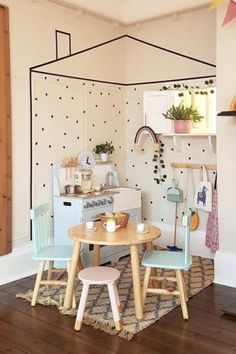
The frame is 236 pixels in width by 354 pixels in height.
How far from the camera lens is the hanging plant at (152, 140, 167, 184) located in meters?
4.96

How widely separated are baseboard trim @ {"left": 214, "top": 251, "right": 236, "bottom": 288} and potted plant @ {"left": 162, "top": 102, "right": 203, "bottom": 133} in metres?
1.39

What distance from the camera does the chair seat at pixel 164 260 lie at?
308 centimetres

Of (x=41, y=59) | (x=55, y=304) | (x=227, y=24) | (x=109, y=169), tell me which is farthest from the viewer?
(x=109, y=169)

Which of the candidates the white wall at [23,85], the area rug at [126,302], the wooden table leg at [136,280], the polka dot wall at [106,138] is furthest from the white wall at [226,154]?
the white wall at [23,85]

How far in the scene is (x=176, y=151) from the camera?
4836 mm

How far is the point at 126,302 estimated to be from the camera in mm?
3404

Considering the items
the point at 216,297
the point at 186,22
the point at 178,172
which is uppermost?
the point at 186,22

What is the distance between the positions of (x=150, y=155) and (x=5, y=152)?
1.91m

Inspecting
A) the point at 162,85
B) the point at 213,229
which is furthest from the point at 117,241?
the point at 162,85

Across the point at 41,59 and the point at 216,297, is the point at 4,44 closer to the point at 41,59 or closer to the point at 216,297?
the point at 41,59

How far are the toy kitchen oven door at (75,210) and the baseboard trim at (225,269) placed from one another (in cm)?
119

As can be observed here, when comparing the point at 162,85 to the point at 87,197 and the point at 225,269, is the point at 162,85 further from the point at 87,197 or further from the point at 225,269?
the point at 225,269

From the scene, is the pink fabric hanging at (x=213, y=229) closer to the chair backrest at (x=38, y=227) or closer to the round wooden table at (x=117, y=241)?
the round wooden table at (x=117, y=241)

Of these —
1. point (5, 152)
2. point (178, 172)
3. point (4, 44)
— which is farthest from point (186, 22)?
point (5, 152)
